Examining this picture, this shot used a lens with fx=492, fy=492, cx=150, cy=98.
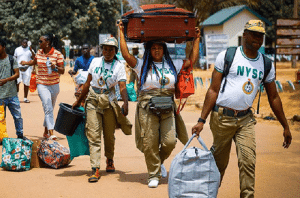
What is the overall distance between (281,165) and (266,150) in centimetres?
126

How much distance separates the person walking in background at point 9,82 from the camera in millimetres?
8734

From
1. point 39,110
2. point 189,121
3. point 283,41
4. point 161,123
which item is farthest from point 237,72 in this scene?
point 283,41

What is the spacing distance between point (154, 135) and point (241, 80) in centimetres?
174

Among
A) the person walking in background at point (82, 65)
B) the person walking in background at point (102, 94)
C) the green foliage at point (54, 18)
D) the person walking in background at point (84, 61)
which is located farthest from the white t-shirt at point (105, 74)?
the green foliage at point (54, 18)

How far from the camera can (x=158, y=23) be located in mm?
6109

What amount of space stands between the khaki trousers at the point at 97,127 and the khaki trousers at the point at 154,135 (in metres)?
0.73

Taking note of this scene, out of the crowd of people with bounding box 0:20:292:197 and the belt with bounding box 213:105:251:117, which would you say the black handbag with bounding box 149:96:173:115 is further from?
the belt with bounding box 213:105:251:117

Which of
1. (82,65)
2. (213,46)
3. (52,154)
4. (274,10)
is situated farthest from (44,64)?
(274,10)

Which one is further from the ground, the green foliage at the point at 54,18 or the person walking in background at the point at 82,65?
the green foliage at the point at 54,18

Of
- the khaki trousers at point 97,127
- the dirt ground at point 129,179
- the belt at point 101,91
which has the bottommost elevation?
the dirt ground at point 129,179

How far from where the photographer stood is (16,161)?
703 cm

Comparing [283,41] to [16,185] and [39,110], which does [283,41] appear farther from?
[16,185]

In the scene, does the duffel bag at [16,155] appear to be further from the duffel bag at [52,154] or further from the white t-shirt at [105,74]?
the white t-shirt at [105,74]

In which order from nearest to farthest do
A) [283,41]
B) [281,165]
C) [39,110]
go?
[281,165] → [39,110] → [283,41]
